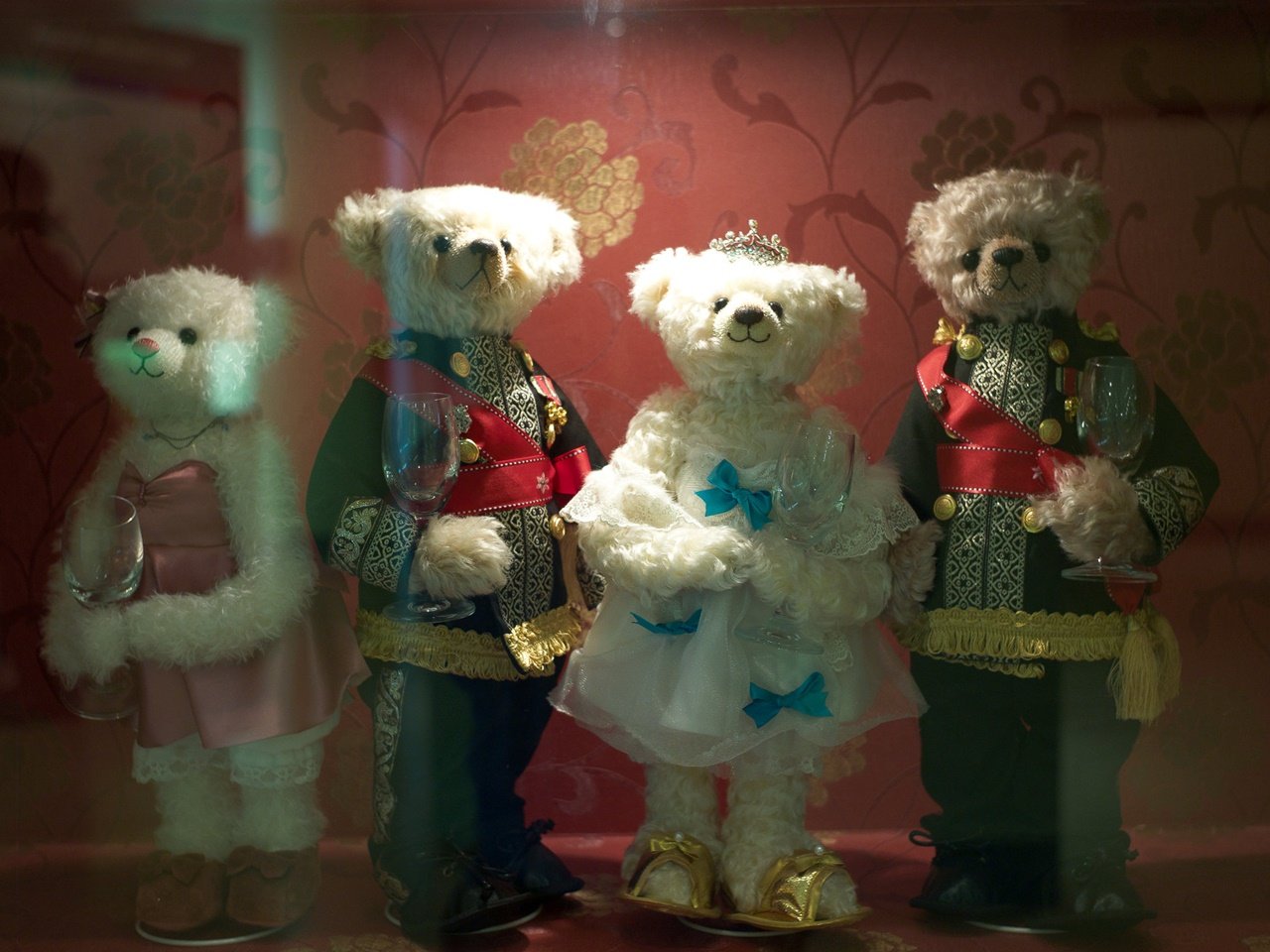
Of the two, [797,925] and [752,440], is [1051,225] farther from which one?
[797,925]

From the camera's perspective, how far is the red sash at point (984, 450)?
139cm

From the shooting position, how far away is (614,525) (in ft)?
4.46

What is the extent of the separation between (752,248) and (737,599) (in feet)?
1.25

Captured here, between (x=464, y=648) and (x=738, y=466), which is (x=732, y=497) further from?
(x=464, y=648)

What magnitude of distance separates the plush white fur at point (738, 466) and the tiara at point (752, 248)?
0.05 feet

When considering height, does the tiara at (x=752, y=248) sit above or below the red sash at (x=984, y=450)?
above

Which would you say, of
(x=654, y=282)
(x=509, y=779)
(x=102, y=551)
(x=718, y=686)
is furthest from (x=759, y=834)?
(x=102, y=551)

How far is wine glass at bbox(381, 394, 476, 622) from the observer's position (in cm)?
129

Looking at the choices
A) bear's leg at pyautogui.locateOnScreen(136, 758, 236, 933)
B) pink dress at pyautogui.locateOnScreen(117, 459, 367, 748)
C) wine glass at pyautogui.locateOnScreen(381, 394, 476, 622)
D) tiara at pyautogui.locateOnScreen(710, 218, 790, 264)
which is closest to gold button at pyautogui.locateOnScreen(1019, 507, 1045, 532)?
tiara at pyautogui.locateOnScreen(710, 218, 790, 264)

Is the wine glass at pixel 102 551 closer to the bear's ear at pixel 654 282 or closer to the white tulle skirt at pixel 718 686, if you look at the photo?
the white tulle skirt at pixel 718 686

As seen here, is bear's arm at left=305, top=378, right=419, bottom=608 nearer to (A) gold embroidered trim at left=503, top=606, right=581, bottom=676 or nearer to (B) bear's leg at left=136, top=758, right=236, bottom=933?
(A) gold embroidered trim at left=503, top=606, right=581, bottom=676

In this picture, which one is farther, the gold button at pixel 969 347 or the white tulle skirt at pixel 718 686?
the gold button at pixel 969 347

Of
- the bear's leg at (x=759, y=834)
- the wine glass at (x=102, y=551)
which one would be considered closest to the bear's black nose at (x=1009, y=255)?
the bear's leg at (x=759, y=834)

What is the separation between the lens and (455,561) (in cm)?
133
